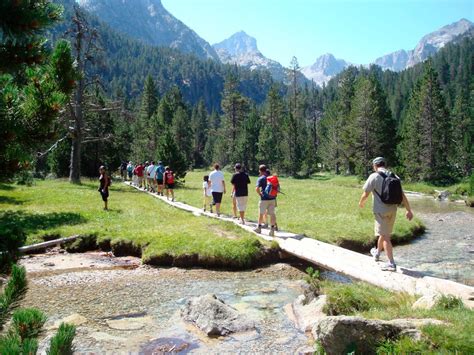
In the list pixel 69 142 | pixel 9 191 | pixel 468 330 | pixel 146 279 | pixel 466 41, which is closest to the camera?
pixel 468 330

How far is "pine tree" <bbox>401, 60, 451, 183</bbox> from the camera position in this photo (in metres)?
56.1

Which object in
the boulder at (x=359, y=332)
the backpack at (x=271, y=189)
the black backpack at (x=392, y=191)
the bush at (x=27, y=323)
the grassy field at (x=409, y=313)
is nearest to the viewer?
the bush at (x=27, y=323)

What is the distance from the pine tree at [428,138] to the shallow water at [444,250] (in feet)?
105

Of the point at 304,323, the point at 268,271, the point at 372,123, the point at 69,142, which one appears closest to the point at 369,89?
the point at 372,123

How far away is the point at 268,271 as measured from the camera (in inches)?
504

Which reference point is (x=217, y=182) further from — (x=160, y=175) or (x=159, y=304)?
(x=160, y=175)

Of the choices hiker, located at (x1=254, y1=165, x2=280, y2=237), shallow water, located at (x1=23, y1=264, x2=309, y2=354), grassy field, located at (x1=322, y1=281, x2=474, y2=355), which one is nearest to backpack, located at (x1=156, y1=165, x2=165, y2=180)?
hiker, located at (x1=254, y1=165, x2=280, y2=237)

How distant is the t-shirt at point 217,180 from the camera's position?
1861 centimetres

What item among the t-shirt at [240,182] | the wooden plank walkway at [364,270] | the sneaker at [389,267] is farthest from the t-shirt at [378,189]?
the t-shirt at [240,182]

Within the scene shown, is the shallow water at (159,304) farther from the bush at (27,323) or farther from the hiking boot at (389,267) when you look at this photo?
the bush at (27,323)

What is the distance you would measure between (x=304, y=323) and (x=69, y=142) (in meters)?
37.1

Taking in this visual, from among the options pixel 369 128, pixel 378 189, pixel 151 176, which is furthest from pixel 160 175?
pixel 369 128

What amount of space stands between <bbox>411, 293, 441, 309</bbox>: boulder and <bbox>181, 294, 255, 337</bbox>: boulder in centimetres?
304

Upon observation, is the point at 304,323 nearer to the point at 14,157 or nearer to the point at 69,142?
the point at 14,157
